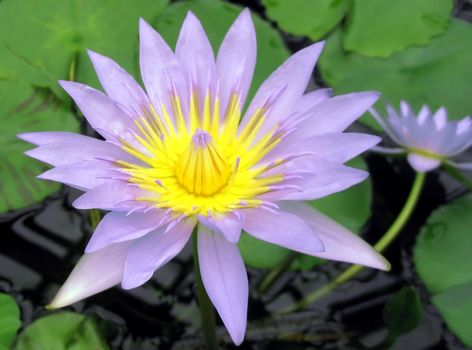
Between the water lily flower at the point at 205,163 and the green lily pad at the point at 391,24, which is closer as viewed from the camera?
the water lily flower at the point at 205,163

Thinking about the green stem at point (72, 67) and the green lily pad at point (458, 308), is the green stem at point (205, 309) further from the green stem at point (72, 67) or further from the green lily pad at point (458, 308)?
the green stem at point (72, 67)

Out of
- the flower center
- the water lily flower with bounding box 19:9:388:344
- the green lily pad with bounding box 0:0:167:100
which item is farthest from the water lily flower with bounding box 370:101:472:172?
the green lily pad with bounding box 0:0:167:100

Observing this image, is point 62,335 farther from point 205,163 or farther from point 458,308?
point 458,308

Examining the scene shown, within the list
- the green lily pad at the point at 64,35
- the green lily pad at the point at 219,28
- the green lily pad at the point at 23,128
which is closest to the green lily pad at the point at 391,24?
the green lily pad at the point at 219,28

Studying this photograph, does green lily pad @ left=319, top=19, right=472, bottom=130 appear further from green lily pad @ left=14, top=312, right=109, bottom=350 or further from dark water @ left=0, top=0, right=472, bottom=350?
green lily pad @ left=14, top=312, right=109, bottom=350

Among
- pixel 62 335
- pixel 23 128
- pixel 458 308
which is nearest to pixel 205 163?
pixel 62 335

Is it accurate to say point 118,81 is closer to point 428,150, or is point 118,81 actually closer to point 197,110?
point 197,110

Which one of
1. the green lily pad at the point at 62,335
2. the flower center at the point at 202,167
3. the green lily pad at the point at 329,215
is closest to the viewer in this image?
the flower center at the point at 202,167
